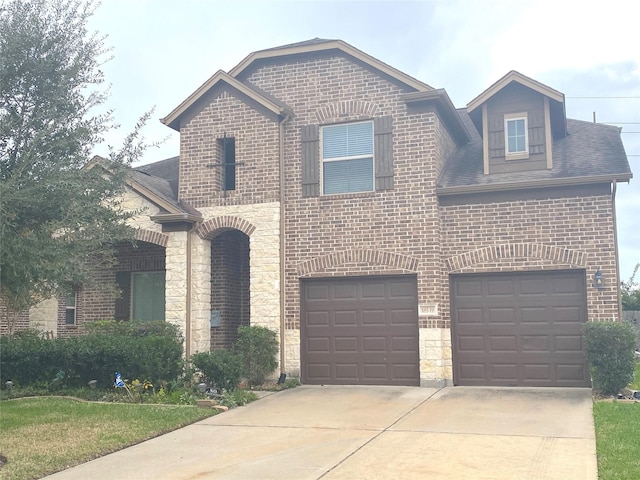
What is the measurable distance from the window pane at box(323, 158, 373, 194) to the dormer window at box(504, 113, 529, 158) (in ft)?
10.0

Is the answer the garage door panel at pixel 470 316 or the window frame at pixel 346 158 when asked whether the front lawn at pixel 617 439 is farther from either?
the window frame at pixel 346 158

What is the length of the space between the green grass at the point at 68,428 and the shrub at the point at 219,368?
1347 mm

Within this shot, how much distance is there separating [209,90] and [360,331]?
6.58 metres

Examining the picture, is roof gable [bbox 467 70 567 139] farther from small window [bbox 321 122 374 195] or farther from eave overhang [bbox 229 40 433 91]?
small window [bbox 321 122 374 195]

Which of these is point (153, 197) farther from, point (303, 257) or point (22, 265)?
point (22, 265)

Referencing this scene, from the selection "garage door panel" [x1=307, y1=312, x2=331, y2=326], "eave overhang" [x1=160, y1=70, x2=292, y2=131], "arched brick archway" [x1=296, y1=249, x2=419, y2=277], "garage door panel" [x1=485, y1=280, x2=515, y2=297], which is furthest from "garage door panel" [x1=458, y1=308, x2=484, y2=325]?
"eave overhang" [x1=160, y1=70, x2=292, y2=131]

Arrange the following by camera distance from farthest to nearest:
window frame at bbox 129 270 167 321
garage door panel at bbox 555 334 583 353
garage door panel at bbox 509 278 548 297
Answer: window frame at bbox 129 270 167 321 < garage door panel at bbox 509 278 548 297 < garage door panel at bbox 555 334 583 353

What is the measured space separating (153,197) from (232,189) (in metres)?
1.93

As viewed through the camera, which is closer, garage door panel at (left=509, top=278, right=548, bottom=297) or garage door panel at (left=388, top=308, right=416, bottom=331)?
garage door panel at (left=509, top=278, right=548, bottom=297)

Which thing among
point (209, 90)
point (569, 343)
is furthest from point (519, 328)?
point (209, 90)

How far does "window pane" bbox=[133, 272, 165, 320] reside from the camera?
57.8 feet

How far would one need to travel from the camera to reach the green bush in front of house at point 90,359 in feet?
42.9

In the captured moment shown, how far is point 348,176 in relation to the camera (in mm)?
15266

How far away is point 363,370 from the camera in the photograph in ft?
48.3
